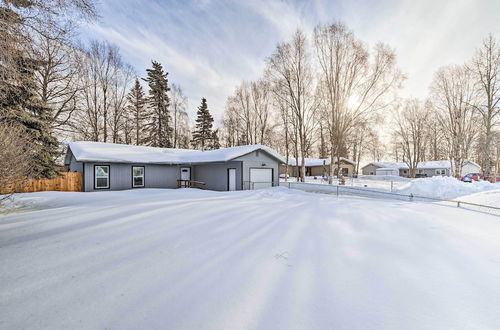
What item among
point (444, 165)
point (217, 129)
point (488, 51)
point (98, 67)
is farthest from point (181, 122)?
point (444, 165)

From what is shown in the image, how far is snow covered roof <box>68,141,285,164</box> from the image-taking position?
44.0 feet

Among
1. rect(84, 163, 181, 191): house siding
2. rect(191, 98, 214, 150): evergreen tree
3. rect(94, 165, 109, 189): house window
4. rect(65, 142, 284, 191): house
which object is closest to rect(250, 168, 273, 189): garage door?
rect(65, 142, 284, 191): house

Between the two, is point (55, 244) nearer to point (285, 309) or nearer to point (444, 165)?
point (285, 309)

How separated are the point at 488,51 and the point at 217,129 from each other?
3214 centimetres

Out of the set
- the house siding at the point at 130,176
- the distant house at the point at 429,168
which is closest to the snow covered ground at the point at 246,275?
the house siding at the point at 130,176

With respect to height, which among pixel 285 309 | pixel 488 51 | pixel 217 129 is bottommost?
pixel 285 309

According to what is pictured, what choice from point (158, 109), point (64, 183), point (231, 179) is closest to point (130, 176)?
point (64, 183)

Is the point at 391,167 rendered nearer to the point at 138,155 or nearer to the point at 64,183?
the point at 138,155

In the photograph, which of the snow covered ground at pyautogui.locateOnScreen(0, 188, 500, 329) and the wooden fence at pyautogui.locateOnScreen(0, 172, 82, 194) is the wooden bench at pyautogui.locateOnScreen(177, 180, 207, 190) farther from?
the snow covered ground at pyautogui.locateOnScreen(0, 188, 500, 329)

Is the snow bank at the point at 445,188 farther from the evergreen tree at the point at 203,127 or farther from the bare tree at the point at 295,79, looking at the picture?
the evergreen tree at the point at 203,127

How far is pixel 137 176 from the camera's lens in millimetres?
15312

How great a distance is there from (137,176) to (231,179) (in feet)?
22.9

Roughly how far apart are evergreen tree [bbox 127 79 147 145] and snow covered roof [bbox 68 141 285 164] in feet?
36.4

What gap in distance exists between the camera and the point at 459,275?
122 inches
